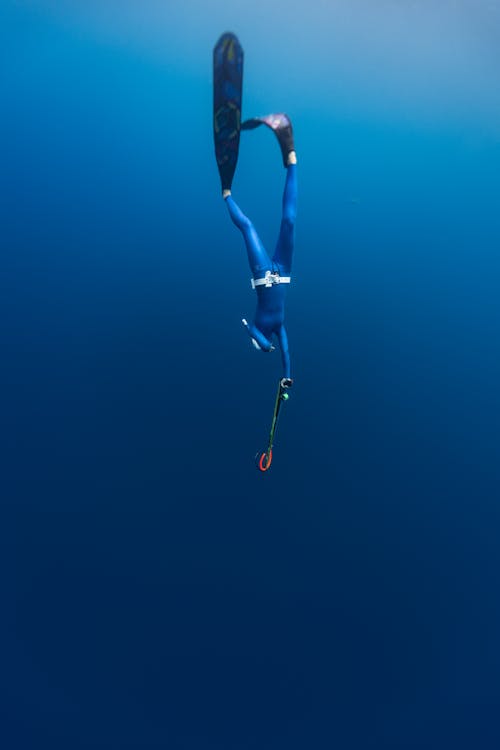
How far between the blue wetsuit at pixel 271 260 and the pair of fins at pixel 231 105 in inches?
4.9

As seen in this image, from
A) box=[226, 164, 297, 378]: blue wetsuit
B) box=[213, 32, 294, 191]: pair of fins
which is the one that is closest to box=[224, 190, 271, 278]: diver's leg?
box=[226, 164, 297, 378]: blue wetsuit

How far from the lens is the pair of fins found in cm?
178

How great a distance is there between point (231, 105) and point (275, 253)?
544 millimetres

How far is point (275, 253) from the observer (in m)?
1.92

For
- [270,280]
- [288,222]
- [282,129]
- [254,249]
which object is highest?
[282,129]

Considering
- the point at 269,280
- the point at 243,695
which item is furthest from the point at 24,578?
the point at 269,280

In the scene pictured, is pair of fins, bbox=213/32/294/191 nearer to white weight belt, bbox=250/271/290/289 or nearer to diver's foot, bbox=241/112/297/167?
diver's foot, bbox=241/112/297/167

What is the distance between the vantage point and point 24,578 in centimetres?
299

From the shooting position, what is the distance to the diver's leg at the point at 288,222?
1.85 metres

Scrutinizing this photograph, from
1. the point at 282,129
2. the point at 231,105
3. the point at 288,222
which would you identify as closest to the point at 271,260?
the point at 288,222

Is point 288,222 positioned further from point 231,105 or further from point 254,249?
point 231,105

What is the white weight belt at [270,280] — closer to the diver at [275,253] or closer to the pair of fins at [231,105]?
the diver at [275,253]

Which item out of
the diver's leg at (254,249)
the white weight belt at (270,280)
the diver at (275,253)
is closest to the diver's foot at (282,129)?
the diver at (275,253)

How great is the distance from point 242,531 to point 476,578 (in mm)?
1528
